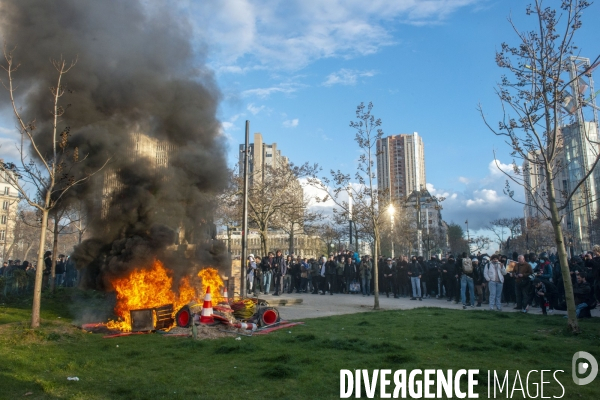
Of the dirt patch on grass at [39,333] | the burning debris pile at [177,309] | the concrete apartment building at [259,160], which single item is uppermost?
the concrete apartment building at [259,160]

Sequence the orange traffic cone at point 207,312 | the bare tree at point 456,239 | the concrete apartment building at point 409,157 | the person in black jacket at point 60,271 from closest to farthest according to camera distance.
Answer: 1. the orange traffic cone at point 207,312
2. the person in black jacket at point 60,271
3. the bare tree at point 456,239
4. the concrete apartment building at point 409,157

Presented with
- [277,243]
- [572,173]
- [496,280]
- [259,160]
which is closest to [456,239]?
[572,173]

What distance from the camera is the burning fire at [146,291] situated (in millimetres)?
10414

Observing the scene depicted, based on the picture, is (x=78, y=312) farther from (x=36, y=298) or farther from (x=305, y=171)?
(x=305, y=171)

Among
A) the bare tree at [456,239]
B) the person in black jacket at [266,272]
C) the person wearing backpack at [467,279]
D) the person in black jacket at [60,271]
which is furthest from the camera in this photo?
the bare tree at [456,239]

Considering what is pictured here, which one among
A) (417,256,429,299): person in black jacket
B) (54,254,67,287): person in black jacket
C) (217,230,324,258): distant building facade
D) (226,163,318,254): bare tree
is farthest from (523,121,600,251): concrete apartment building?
(217,230,324,258): distant building facade

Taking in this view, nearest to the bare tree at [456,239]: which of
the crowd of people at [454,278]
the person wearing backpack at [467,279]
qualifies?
the crowd of people at [454,278]

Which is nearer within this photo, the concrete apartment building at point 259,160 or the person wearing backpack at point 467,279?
the person wearing backpack at point 467,279

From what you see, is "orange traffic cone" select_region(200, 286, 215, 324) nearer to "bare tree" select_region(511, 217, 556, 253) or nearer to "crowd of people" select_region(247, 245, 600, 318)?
"crowd of people" select_region(247, 245, 600, 318)

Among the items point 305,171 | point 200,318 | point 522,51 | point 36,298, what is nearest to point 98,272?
point 36,298

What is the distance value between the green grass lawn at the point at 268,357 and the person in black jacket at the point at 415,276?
8.40 meters

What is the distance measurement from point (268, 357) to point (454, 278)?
13.6m

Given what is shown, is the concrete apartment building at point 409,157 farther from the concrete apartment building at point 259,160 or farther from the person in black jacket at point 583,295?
the person in black jacket at point 583,295

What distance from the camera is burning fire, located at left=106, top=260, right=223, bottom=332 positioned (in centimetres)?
1041
